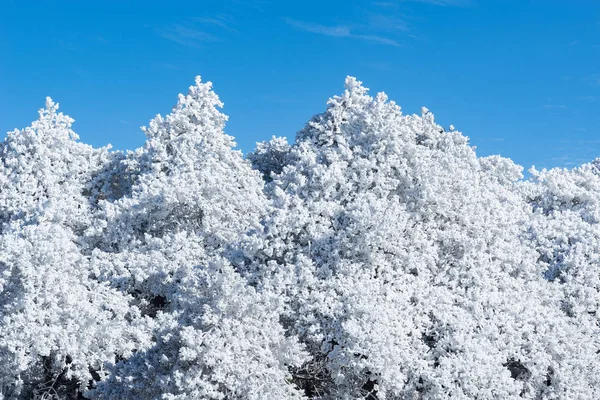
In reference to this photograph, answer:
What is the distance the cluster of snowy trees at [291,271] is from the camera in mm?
23016

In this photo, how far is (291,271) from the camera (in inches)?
1043

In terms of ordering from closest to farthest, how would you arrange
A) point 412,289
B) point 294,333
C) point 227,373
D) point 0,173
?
point 227,373 → point 294,333 → point 412,289 → point 0,173

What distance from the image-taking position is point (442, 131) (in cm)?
3906

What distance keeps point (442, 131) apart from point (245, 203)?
11.4 metres

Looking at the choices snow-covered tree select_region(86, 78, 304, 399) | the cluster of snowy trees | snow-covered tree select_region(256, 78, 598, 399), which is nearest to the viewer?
snow-covered tree select_region(86, 78, 304, 399)

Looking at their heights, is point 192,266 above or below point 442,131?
below

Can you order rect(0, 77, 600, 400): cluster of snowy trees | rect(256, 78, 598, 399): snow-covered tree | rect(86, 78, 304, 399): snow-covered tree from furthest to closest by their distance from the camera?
1. rect(256, 78, 598, 399): snow-covered tree
2. rect(0, 77, 600, 400): cluster of snowy trees
3. rect(86, 78, 304, 399): snow-covered tree

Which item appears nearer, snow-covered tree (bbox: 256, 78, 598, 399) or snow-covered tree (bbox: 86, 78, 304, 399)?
snow-covered tree (bbox: 86, 78, 304, 399)

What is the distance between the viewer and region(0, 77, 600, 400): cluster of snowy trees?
75.5 feet

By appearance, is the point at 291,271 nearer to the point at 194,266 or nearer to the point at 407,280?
the point at 194,266

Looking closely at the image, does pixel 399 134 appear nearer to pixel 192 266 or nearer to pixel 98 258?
pixel 192 266

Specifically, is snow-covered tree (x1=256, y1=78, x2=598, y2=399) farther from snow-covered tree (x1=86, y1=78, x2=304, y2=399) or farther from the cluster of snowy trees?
snow-covered tree (x1=86, y1=78, x2=304, y2=399)

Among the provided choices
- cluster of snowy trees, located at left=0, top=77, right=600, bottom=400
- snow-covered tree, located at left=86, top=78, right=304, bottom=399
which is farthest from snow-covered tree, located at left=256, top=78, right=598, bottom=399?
snow-covered tree, located at left=86, top=78, right=304, bottom=399

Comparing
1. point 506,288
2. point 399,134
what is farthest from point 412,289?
point 399,134
